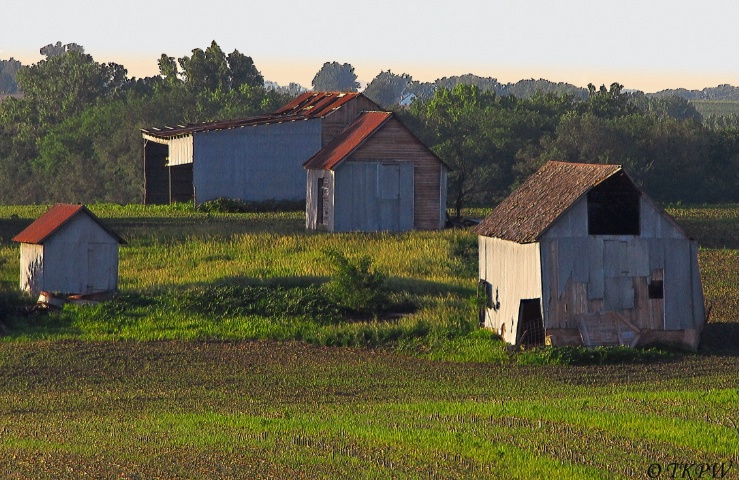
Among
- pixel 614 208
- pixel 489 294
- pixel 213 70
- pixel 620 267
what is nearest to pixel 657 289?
pixel 620 267

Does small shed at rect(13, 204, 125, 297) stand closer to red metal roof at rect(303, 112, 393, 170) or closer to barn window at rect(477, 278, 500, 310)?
barn window at rect(477, 278, 500, 310)

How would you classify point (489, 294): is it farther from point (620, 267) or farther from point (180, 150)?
point (180, 150)

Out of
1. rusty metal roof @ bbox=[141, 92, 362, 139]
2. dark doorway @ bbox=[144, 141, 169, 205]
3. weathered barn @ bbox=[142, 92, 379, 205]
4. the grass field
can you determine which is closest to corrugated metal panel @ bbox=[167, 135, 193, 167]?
weathered barn @ bbox=[142, 92, 379, 205]

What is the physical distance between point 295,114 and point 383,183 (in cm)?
1394

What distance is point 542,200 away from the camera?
3127 centimetres

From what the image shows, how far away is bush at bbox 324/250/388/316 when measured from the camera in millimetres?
33469

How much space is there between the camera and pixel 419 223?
5025 cm

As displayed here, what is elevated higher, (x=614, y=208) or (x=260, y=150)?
(x=260, y=150)

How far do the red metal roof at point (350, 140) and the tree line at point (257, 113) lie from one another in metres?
9.11

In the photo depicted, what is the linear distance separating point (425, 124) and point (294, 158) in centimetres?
3186

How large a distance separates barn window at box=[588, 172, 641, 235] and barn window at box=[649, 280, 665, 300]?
1.17 m

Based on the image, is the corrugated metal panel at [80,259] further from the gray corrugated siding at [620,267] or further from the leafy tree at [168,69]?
the leafy tree at [168,69]

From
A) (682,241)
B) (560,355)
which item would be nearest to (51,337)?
(560,355)

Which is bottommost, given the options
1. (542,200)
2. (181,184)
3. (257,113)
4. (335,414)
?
(335,414)
